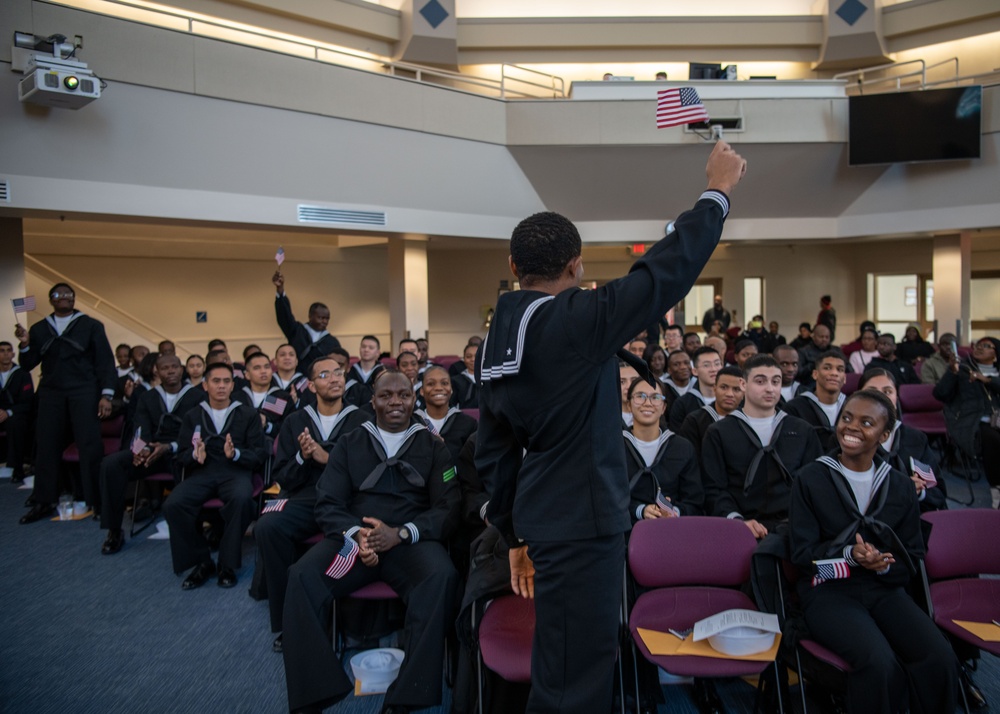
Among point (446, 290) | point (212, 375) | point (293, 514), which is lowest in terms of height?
point (293, 514)

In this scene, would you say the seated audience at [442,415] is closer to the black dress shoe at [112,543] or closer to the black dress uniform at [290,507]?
the black dress uniform at [290,507]

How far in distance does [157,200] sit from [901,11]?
14.6 metres

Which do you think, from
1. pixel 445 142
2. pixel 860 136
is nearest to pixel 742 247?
pixel 860 136

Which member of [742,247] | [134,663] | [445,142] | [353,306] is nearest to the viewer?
→ [134,663]

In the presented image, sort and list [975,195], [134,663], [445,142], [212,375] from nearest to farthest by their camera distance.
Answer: [134,663] → [212,375] → [445,142] → [975,195]

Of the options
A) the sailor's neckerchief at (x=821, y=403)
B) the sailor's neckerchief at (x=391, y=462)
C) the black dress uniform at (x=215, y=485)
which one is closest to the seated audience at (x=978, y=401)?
the sailor's neckerchief at (x=821, y=403)

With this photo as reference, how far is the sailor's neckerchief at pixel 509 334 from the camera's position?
1990mm

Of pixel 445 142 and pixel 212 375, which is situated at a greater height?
pixel 445 142

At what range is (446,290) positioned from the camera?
54.0 ft

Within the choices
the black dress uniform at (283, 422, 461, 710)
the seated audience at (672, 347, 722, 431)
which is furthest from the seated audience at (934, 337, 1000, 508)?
the black dress uniform at (283, 422, 461, 710)

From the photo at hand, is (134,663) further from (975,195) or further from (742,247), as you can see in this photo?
(742,247)

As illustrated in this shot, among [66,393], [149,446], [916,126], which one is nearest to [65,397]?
[66,393]

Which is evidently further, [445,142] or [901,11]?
[901,11]

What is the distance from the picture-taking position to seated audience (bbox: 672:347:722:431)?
5.55 m
